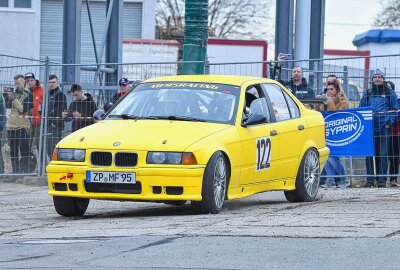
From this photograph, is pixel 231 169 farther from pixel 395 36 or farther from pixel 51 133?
pixel 395 36

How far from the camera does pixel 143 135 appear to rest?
1288cm

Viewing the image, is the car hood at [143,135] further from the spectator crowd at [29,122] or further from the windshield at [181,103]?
the spectator crowd at [29,122]

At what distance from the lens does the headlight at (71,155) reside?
12852 mm

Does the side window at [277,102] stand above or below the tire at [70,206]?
above

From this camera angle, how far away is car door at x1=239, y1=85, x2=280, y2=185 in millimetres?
13711

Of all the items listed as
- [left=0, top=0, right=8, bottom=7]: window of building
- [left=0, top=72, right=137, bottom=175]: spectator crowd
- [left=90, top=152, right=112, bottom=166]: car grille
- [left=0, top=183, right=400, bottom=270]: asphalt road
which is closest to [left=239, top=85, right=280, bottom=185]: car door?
[left=0, top=183, right=400, bottom=270]: asphalt road

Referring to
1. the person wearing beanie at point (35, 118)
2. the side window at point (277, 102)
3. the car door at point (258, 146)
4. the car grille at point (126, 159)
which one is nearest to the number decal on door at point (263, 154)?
the car door at point (258, 146)

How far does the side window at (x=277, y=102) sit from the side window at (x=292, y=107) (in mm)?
75

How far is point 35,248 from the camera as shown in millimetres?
9953

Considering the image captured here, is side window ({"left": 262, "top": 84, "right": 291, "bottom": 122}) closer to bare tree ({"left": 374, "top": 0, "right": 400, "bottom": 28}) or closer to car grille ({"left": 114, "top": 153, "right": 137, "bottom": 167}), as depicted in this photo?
car grille ({"left": 114, "top": 153, "right": 137, "bottom": 167})

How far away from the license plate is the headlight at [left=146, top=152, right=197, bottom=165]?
25cm

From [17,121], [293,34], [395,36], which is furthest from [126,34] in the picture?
[17,121]

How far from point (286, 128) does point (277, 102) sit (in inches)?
16.2

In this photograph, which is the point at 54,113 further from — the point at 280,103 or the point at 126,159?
the point at 126,159
